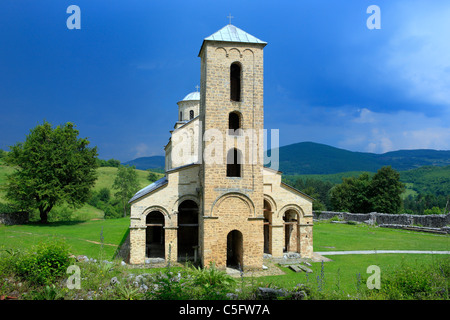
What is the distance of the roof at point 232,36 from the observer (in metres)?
15.8

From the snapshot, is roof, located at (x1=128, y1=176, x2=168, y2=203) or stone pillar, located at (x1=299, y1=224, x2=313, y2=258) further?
stone pillar, located at (x1=299, y1=224, x2=313, y2=258)

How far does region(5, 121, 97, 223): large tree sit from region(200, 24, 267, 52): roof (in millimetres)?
22682

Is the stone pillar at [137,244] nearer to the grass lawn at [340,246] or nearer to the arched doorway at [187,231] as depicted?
the grass lawn at [340,246]

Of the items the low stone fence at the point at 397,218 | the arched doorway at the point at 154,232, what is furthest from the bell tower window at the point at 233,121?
the low stone fence at the point at 397,218

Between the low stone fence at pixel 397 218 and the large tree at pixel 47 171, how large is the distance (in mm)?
31155

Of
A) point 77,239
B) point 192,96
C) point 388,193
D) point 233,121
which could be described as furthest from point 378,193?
point 77,239

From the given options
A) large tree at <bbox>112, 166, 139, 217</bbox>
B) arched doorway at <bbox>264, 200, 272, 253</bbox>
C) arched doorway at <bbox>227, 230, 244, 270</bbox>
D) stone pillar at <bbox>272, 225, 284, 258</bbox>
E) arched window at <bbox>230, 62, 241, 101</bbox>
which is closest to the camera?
arched doorway at <bbox>227, 230, 244, 270</bbox>

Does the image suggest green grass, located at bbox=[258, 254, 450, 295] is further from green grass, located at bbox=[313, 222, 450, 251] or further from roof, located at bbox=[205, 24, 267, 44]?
roof, located at bbox=[205, 24, 267, 44]

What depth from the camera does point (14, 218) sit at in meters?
31.6

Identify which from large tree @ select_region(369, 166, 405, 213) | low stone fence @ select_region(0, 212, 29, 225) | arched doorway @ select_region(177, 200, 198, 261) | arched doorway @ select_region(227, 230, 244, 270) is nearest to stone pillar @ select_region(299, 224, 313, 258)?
arched doorway @ select_region(227, 230, 244, 270)

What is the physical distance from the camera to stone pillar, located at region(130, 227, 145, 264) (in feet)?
52.8

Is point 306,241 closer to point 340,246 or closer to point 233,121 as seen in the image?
point 340,246

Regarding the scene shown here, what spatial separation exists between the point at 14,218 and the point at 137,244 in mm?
23239
